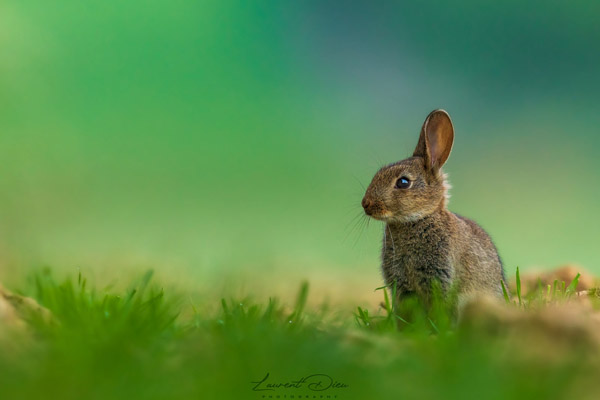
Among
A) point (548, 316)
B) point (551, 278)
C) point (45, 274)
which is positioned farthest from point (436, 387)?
point (551, 278)

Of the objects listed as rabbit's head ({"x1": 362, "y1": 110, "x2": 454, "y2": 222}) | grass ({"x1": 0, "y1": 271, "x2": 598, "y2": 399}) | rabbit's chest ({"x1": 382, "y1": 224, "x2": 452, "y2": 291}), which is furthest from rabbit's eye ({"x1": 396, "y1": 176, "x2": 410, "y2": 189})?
grass ({"x1": 0, "y1": 271, "x2": 598, "y2": 399})

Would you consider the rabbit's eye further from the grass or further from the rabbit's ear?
the grass

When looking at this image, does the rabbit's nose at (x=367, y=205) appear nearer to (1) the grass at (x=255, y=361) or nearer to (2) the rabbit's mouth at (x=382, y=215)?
(2) the rabbit's mouth at (x=382, y=215)

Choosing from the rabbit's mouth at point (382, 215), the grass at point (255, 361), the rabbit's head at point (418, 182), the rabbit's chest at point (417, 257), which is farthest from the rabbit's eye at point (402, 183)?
the grass at point (255, 361)

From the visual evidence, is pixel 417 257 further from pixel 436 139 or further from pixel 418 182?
pixel 436 139

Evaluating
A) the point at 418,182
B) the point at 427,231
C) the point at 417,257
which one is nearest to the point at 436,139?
the point at 418,182
